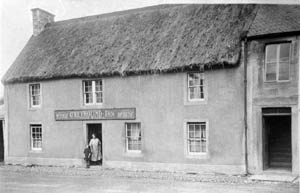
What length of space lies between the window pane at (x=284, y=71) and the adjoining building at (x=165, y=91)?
40 mm

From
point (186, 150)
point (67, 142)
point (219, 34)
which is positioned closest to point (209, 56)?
point (219, 34)

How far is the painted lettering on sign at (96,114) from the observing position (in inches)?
697

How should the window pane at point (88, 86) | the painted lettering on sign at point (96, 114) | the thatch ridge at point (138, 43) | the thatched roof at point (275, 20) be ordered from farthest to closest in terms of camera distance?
the window pane at point (88, 86), the painted lettering on sign at point (96, 114), the thatch ridge at point (138, 43), the thatched roof at point (275, 20)

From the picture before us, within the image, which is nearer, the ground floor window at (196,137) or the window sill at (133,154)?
the ground floor window at (196,137)

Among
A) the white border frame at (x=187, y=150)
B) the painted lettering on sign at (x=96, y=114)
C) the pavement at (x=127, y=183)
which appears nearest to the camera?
the pavement at (x=127, y=183)

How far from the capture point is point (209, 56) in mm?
15828

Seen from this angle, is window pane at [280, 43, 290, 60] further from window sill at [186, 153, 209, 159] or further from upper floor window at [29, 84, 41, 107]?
upper floor window at [29, 84, 41, 107]

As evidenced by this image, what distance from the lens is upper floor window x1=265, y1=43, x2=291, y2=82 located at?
47.2 feet

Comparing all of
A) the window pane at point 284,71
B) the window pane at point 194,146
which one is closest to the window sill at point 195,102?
the window pane at point 194,146

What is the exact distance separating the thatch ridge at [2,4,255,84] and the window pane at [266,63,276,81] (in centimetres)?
129

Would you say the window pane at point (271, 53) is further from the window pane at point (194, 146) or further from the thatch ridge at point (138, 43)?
the window pane at point (194, 146)

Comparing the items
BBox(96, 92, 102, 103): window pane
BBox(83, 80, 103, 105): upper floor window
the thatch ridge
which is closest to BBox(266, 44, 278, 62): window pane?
the thatch ridge

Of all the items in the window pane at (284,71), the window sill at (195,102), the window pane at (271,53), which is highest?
the window pane at (271,53)

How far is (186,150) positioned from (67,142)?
6778 millimetres
